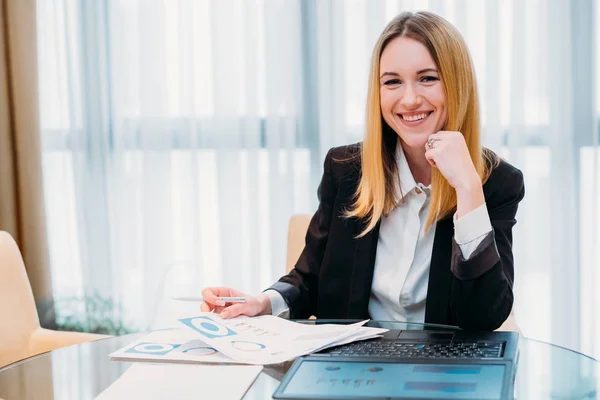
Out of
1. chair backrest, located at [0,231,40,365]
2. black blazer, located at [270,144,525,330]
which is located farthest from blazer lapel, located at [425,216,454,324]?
chair backrest, located at [0,231,40,365]

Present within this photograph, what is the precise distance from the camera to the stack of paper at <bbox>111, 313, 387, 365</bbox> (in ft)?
4.62

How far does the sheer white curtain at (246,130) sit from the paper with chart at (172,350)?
183 cm

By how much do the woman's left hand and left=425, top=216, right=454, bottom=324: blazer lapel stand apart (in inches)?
8.8

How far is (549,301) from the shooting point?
322cm

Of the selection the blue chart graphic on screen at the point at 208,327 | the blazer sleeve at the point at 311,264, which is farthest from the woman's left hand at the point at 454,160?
the blue chart graphic on screen at the point at 208,327

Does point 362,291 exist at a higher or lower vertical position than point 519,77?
lower

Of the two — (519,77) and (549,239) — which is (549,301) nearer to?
(549,239)

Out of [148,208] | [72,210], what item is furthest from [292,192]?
[72,210]

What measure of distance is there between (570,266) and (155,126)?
1859 millimetres

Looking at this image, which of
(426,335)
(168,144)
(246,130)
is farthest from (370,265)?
(168,144)

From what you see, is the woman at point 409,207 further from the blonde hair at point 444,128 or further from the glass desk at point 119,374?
the glass desk at point 119,374

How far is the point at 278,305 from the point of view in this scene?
1.84 metres

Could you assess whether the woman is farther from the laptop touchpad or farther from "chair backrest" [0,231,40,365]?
"chair backrest" [0,231,40,365]

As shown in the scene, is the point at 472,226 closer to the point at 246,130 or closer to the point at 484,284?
the point at 484,284
